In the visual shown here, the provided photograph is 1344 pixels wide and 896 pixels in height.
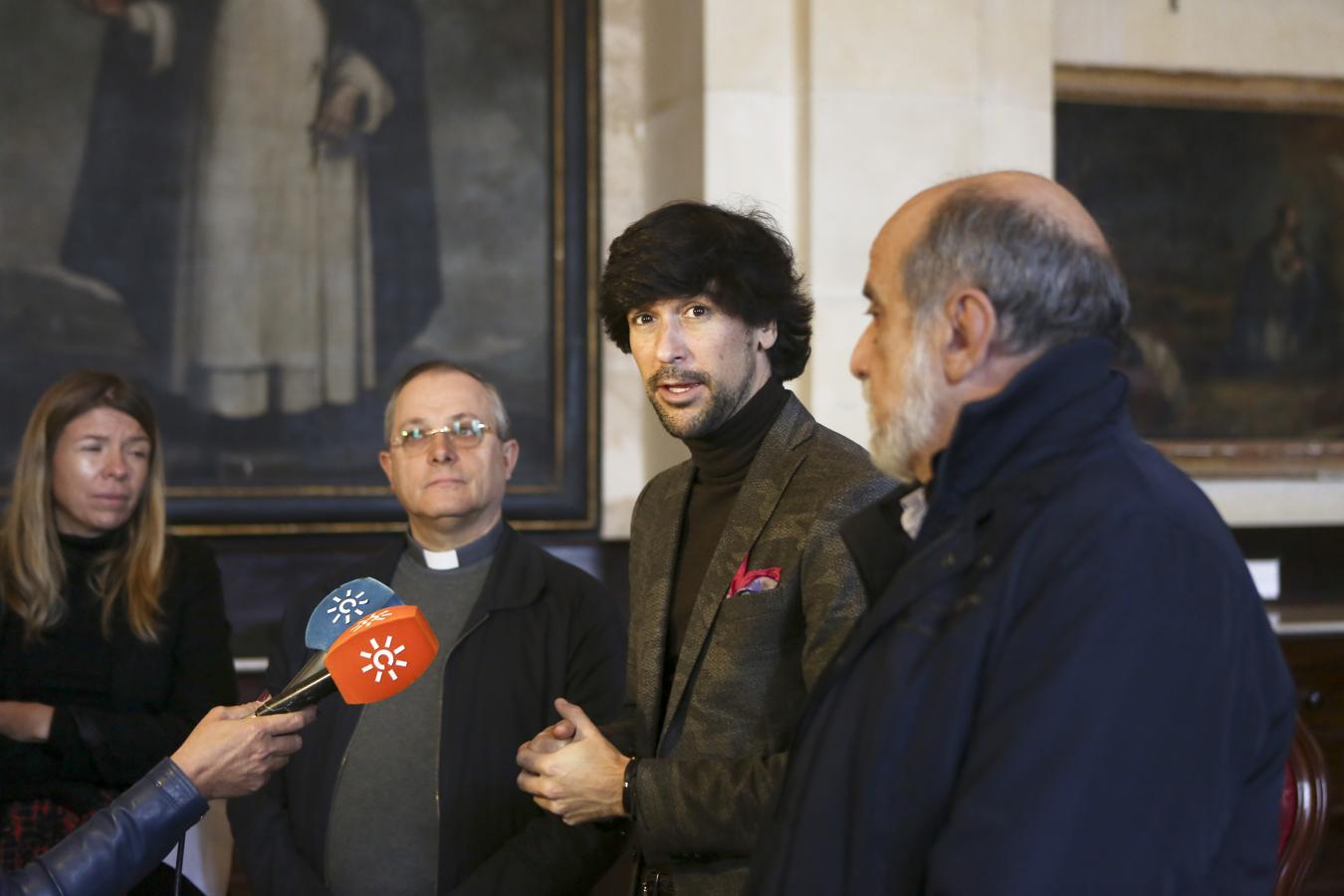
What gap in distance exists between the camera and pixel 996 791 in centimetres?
149

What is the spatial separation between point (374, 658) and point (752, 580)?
2.26 feet

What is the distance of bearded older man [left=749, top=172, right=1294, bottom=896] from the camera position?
1.47 metres

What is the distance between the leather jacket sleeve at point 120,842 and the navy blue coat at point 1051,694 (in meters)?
1.30

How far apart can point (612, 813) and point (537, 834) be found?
0.69 metres

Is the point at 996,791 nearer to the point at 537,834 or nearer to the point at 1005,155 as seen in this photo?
the point at 537,834

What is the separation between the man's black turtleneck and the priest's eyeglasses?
877mm

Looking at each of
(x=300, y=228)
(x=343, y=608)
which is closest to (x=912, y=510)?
(x=343, y=608)

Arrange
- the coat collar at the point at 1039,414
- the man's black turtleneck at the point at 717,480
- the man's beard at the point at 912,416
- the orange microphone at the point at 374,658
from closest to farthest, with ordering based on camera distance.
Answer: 1. the coat collar at the point at 1039,414
2. the man's beard at the point at 912,416
3. the orange microphone at the point at 374,658
4. the man's black turtleneck at the point at 717,480

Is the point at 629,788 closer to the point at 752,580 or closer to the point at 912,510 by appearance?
the point at 752,580

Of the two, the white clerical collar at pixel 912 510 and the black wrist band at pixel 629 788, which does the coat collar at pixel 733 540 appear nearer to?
the black wrist band at pixel 629 788

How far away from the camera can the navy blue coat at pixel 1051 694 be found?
4.82ft

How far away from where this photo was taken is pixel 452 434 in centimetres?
348

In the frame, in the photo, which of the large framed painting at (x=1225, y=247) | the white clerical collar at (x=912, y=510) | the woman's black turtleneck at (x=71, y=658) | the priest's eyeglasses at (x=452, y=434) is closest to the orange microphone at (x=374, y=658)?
the priest's eyeglasses at (x=452, y=434)

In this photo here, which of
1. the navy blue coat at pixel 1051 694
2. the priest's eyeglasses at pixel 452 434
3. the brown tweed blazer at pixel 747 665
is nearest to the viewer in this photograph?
the navy blue coat at pixel 1051 694
